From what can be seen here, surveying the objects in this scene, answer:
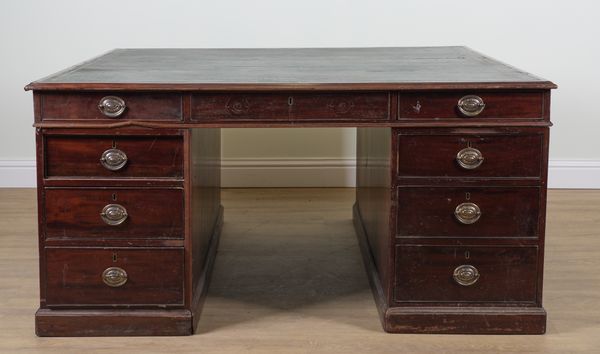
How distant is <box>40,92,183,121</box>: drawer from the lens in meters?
2.41

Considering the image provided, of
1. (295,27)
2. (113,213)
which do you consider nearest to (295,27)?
(295,27)

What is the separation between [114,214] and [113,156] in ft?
0.50

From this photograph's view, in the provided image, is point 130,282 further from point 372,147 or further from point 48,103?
point 372,147

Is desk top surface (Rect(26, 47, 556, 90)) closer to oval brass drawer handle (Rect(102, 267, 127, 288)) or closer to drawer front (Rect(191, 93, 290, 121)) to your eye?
drawer front (Rect(191, 93, 290, 121))

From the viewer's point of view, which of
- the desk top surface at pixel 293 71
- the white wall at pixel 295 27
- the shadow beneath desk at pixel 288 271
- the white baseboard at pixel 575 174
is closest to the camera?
the desk top surface at pixel 293 71

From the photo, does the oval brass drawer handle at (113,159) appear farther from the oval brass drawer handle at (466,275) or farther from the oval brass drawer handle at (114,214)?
the oval brass drawer handle at (466,275)

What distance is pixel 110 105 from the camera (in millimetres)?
2414

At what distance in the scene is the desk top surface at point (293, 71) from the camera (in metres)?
2.41

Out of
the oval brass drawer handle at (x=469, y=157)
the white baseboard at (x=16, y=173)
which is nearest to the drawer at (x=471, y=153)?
the oval brass drawer handle at (x=469, y=157)

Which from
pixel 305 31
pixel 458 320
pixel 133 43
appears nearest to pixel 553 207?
pixel 305 31

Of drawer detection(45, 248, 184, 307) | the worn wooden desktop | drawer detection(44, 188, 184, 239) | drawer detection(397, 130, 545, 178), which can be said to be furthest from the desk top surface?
drawer detection(45, 248, 184, 307)

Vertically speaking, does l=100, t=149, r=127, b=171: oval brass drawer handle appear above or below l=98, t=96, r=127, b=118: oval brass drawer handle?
below

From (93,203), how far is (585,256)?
1.75 meters

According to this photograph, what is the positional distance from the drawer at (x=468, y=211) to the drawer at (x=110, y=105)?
0.64 metres
